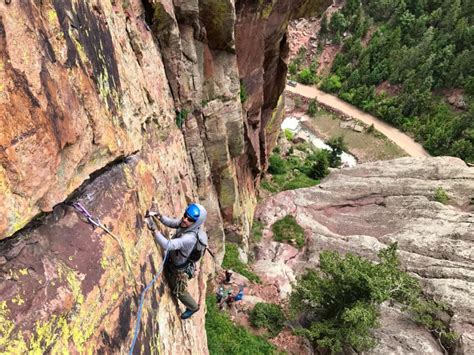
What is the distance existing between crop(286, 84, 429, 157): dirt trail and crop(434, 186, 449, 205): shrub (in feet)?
88.0

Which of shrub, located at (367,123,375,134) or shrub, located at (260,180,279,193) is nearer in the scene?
shrub, located at (260,180,279,193)

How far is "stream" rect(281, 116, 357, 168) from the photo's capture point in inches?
1945

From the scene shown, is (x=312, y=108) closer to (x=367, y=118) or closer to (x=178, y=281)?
(x=367, y=118)

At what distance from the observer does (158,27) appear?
9.63 metres

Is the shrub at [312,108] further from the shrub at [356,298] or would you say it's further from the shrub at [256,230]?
the shrub at [356,298]

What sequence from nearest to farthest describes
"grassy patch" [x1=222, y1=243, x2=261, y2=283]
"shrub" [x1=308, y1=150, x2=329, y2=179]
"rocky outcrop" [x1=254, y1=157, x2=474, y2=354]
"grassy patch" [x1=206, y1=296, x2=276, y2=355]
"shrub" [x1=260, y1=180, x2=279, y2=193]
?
"grassy patch" [x1=206, y1=296, x2=276, y2=355] < "rocky outcrop" [x1=254, y1=157, x2=474, y2=354] < "grassy patch" [x1=222, y1=243, x2=261, y2=283] < "shrub" [x1=260, y1=180, x2=279, y2=193] < "shrub" [x1=308, y1=150, x2=329, y2=179]

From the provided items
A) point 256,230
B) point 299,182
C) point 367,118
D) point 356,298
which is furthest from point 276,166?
point 367,118

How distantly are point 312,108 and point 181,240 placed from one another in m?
52.5

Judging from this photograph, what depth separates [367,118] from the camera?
54375mm

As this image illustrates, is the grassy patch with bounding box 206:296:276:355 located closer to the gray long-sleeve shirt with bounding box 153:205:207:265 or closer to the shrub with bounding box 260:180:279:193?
the gray long-sleeve shirt with bounding box 153:205:207:265

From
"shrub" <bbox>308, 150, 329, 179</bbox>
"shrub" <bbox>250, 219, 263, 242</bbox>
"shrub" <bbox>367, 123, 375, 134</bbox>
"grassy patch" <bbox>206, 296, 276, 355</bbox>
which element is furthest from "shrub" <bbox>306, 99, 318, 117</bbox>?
"grassy patch" <bbox>206, 296, 276, 355</bbox>

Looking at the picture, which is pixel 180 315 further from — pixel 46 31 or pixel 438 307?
pixel 438 307

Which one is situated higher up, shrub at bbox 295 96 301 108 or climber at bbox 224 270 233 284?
climber at bbox 224 270 233 284

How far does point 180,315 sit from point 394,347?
10.2 m
